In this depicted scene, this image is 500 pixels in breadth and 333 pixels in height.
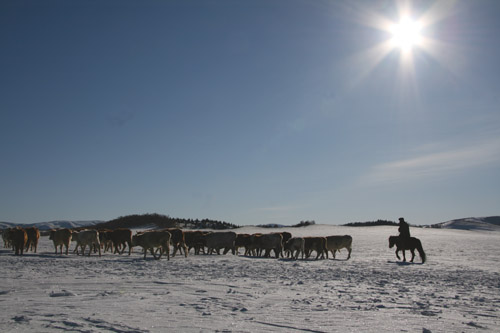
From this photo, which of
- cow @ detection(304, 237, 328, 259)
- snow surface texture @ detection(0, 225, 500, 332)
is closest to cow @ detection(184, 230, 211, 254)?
cow @ detection(304, 237, 328, 259)

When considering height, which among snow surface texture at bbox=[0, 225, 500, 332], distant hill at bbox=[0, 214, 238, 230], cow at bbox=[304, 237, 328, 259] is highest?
distant hill at bbox=[0, 214, 238, 230]

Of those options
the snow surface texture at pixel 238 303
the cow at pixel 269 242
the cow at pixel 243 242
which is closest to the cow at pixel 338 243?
the cow at pixel 269 242

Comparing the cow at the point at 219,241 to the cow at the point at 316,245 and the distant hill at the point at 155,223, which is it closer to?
the cow at the point at 316,245

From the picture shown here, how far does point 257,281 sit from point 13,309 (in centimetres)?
562

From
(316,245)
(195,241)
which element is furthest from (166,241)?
(316,245)

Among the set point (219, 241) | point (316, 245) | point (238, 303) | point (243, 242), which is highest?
point (219, 241)

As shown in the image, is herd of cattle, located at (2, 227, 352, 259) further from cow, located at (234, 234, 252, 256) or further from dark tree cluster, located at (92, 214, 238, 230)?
dark tree cluster, located at (92, 214, 238, 230)

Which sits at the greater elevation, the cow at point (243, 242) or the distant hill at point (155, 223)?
the distant hill at point (155, 223)

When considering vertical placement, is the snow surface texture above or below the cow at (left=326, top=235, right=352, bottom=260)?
below

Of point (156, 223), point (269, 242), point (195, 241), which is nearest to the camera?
point (269, 242)

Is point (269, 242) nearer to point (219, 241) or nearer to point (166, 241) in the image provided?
point (219, 241)

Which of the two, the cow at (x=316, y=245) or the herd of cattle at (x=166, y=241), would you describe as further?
the cow at (x=316, y=245)

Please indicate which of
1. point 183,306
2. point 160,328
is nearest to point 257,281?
point 183,306

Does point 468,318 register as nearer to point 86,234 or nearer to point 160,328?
point 160,328
